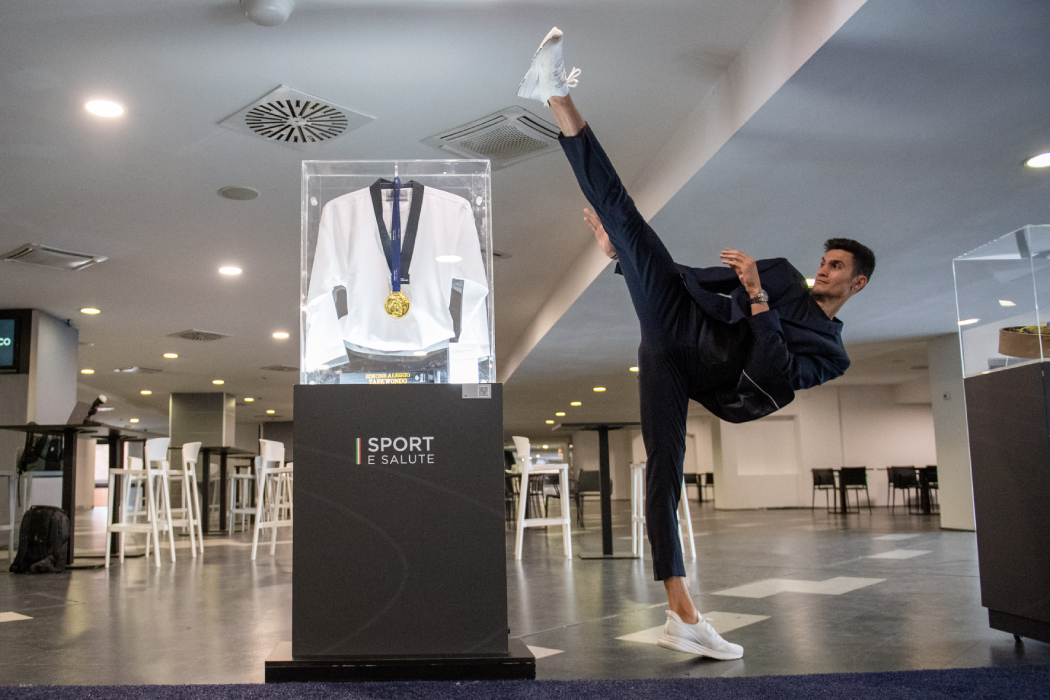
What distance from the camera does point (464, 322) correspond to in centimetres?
215

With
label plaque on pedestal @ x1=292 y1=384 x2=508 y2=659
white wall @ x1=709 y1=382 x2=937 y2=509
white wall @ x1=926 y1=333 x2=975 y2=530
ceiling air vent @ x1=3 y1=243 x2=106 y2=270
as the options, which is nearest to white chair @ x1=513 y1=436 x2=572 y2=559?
label plaque on pedestal @ x1=292 y1=384 x2=508 y2=659

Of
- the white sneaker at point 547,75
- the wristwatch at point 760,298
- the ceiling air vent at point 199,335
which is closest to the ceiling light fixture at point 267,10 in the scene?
the white sneaker at point 547,75

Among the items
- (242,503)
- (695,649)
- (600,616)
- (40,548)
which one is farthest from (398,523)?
(242,503)

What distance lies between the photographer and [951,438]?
8844 millimetres

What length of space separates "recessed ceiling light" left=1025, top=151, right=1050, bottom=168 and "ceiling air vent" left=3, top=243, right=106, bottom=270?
6.49 m

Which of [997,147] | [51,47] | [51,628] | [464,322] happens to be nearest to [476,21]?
[464,322]

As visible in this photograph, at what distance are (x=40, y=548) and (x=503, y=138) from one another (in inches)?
170

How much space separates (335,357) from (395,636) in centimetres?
74

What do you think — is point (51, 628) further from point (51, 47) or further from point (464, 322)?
point (51, 47)

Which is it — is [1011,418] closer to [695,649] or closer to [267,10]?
[695,649]

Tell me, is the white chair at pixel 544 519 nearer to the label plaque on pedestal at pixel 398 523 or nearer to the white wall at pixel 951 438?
the label plaque on pedestal at pixel 398 523

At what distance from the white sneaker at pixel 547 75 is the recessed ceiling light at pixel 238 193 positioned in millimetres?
3356

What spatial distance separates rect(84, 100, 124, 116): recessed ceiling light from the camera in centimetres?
377

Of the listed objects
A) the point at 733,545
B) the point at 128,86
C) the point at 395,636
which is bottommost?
the point at 733,545
